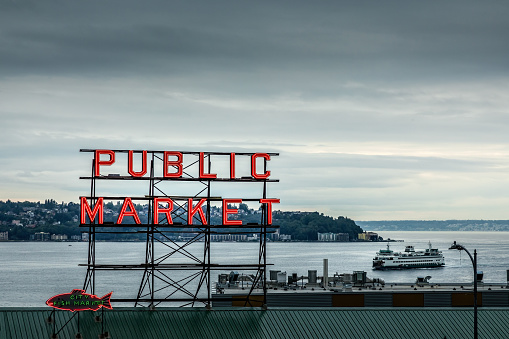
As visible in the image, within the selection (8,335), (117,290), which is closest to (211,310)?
(8,335)

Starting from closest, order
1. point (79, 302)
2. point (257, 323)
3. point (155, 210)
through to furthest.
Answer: point (79, 302)
point (257, 323)
point (155, 210)

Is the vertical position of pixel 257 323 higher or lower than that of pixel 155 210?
lower

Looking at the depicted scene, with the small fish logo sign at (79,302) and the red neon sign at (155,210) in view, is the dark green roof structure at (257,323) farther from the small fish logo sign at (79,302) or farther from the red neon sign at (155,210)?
the red neon sign at (155,210)

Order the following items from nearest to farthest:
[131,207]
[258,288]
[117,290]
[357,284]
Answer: [131,207]
[258,288]
[357,284]
[117,290]

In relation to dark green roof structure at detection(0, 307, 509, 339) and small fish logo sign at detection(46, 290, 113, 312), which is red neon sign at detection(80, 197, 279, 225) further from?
small fish logo sign at detection(46, 290, 113, 312)

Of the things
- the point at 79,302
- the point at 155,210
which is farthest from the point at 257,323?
the point at 79,302

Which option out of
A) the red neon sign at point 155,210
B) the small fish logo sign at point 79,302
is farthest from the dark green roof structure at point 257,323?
the red neon sign at point 155,210

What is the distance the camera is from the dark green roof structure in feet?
154

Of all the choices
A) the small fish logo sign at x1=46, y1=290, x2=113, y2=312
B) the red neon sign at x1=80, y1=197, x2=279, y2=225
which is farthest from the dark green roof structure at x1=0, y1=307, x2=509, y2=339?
the red neon sign at x1=80, y1=197, x2=279, y2=225

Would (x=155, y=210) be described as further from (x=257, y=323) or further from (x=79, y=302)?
(x=257, y=323)

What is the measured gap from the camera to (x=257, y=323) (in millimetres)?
49250

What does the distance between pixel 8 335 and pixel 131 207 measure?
40.7ft

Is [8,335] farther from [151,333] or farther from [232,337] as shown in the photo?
[232,337]

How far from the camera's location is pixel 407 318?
50406 mm
